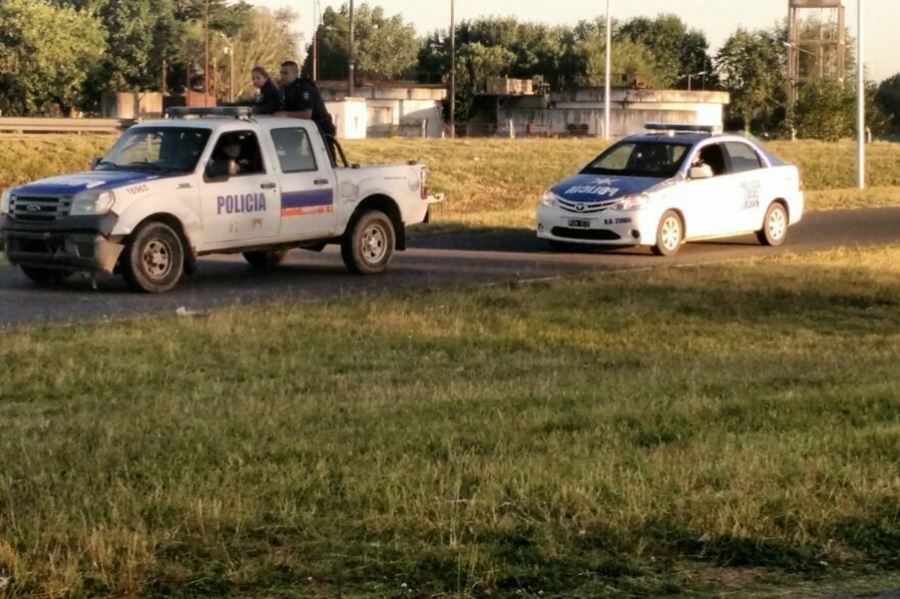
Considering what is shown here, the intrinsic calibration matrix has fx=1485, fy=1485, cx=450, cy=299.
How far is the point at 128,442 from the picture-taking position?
733 cm

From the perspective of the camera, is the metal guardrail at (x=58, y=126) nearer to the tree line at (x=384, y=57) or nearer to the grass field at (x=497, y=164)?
the grass field at (x=497, y=164)

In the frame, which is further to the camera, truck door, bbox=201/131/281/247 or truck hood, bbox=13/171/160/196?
truck door, bbox=201/131/281/247

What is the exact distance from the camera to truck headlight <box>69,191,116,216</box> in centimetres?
1440

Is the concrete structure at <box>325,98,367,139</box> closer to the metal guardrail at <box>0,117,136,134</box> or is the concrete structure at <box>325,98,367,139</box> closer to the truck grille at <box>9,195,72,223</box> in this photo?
the metal guardrail at <box>0,117,136,134</box>

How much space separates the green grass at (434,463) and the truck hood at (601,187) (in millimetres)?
6554

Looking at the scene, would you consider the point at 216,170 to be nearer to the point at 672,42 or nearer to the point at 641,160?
the point at 641,160

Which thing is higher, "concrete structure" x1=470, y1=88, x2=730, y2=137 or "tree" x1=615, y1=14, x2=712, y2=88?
"tree" x1=615, y1=14, x2=712, y2=88

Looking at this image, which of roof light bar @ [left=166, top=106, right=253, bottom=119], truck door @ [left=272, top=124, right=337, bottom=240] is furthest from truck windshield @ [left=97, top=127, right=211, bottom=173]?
truck door @ [left=272, top=124, right=337, bottom=240]

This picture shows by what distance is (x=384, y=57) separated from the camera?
422ft

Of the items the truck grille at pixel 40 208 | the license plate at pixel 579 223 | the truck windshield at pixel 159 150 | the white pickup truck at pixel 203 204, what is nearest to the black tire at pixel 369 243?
the white pickup truck at pixel 203 204

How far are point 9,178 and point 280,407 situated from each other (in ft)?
107

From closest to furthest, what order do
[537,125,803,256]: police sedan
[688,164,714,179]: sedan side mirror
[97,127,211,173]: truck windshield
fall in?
[97,127,211,173]: truck windshield
[537,125,803,256]: police sedan
[688,164,714,179]: sedan side mirror

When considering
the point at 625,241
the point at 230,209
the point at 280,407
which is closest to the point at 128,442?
the point at 280,407

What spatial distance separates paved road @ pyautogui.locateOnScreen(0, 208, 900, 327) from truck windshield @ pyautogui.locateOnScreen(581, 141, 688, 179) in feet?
3.61
